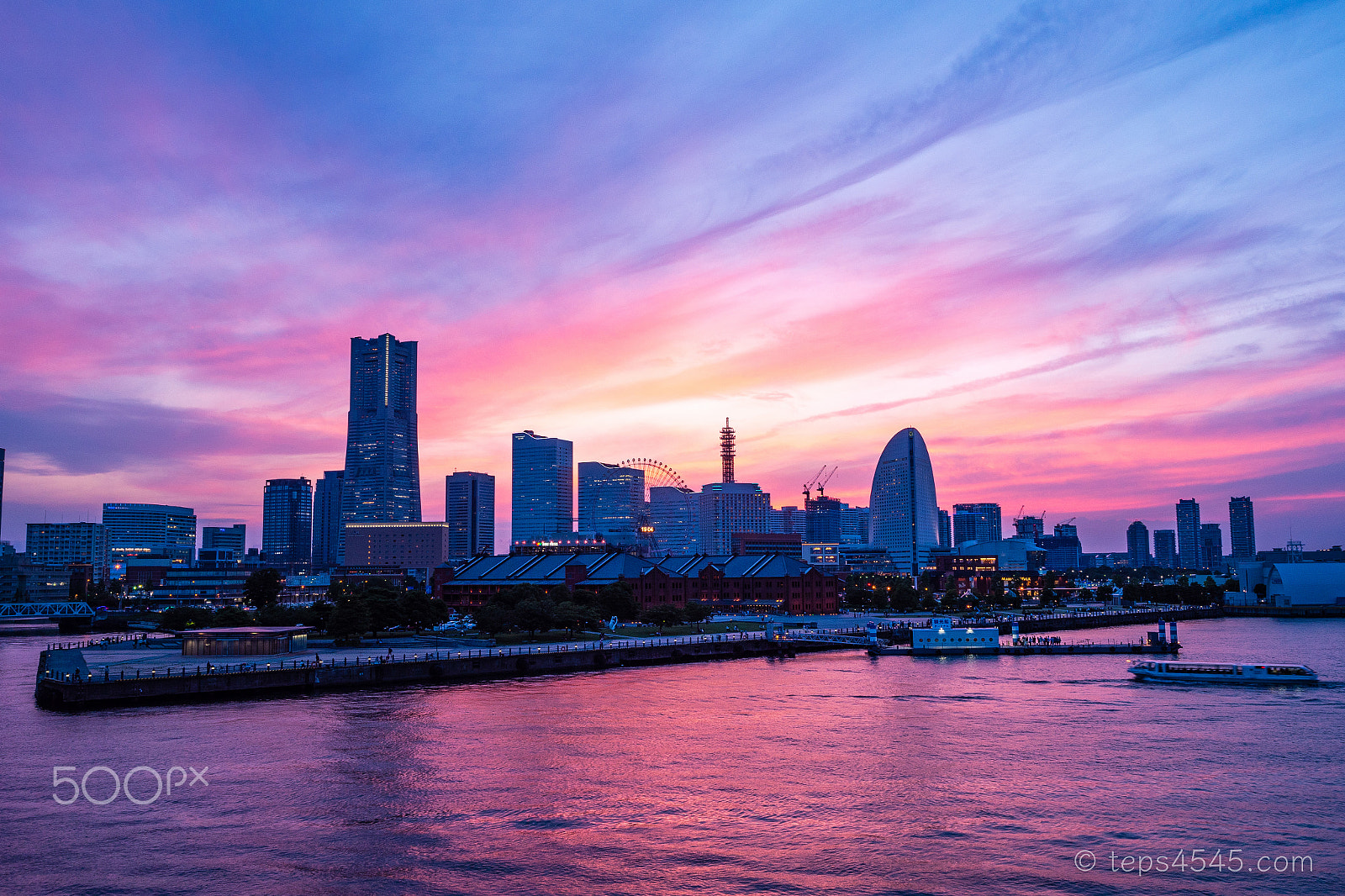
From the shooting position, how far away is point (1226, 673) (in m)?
97.4

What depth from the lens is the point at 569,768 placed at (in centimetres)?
5653

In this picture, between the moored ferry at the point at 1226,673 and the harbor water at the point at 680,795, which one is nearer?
the harbor water at the point at 680,795

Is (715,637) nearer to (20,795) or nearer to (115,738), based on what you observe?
(115,738)

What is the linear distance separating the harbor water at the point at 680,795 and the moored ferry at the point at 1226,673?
6.88m

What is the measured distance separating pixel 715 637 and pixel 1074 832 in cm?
9322

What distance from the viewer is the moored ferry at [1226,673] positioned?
304 feet

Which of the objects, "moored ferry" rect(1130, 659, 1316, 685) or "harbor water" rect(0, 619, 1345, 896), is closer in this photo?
"harbor water" rect(0, 619, 1345, 896)

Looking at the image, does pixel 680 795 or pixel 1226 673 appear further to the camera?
pixel 1226 673

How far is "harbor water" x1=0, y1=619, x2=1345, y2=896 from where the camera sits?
39438 mm

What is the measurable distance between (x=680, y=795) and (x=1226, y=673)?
2823 inches

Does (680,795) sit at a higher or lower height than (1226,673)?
higher

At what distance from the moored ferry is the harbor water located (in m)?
6.88

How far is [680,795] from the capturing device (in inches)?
1999

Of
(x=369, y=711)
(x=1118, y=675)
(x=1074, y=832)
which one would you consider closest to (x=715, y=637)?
(x=1118, y=675)
